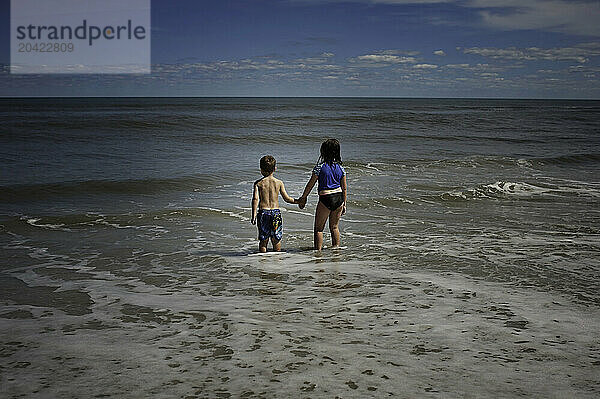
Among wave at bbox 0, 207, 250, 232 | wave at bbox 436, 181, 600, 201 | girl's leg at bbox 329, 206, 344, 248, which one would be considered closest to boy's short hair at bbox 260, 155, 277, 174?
girl's leg at bbox 329, 206, 344, 248

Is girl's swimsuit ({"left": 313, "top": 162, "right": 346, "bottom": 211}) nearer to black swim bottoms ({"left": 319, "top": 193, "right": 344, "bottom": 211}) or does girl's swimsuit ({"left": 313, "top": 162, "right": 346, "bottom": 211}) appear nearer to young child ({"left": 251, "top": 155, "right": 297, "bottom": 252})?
black swim bottoms ({"left": 319, "top": 193, "right": 344, "bottom": 211})

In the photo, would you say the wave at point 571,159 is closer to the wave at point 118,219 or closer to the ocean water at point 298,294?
the ocean water at point 298,294

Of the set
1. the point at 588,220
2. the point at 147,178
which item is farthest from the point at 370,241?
the point at 147,178

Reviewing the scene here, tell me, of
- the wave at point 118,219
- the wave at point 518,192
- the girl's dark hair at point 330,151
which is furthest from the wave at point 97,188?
the girl's dark hair at point 330,151

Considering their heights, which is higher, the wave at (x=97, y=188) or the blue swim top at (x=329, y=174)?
the blue swim top at (x=329, y=174)

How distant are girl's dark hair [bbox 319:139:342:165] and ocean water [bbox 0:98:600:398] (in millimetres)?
1290

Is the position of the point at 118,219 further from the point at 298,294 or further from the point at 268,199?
the point at 298,294

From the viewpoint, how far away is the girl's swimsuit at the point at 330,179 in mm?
7539

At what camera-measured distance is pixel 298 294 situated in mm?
5789

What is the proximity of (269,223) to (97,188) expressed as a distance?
789cm

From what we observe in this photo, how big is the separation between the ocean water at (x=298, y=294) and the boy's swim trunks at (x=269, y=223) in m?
0.35

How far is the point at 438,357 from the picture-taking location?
4.20m

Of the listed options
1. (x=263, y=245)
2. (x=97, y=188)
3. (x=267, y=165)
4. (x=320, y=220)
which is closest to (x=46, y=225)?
(x=97, y=188)

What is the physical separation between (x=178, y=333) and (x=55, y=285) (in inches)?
92.9
